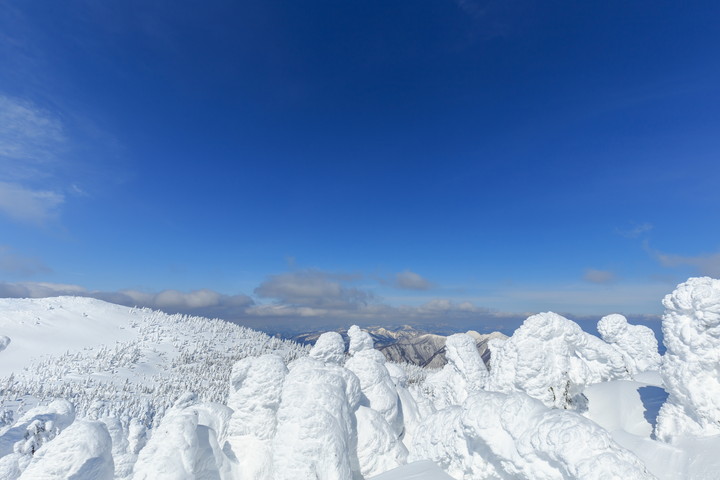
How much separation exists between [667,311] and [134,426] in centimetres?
3709

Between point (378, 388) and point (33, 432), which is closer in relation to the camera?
point (378, 388)

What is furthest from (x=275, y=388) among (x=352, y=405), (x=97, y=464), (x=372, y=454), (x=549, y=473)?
(x=549, y=473)

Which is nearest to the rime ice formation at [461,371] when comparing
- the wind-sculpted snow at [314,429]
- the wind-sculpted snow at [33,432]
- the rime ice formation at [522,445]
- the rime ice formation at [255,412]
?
the wind-sculpted snow at [314,429]

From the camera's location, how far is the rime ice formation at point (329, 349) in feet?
76.5

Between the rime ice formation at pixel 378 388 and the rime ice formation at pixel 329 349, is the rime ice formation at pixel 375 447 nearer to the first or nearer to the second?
the rime ice formation at pixel 378 388

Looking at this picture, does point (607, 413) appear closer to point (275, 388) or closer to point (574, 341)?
point (574, 341)

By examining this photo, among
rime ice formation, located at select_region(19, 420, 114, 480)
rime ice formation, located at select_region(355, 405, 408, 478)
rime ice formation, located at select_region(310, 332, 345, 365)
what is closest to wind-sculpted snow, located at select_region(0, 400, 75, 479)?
rime ice formation, located at select_region(19, 420, 114, 480)

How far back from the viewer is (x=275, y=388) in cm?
1747

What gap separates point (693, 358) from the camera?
16734 mm

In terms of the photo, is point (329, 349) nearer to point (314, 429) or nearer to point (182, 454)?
point (314, 429)

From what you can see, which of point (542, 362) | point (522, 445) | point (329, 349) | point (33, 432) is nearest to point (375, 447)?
point (329, 349)

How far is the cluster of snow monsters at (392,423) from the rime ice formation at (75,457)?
4 cm

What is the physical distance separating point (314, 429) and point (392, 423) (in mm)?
9063

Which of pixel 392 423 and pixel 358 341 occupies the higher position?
pixel 358 341
